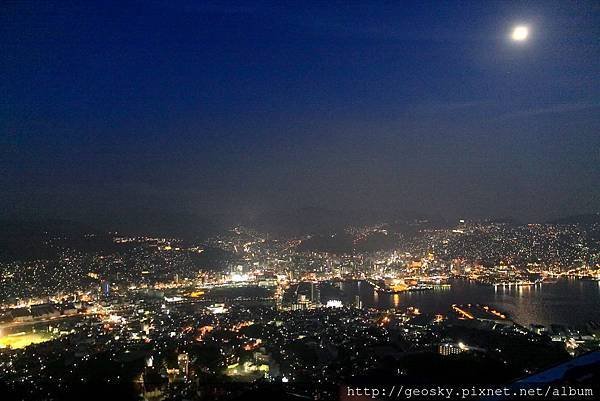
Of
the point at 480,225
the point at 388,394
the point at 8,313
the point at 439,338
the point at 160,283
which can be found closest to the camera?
the point at 388,394

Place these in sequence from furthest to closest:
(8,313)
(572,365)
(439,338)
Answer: (8,313) < (439,338) < (572,365)

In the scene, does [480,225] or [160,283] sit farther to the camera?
[480,225]

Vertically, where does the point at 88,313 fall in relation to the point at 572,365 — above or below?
below

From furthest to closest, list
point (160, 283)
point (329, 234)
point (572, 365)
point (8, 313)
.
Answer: point (329, 234) < point (160, 283) < point (8, 313) < point (572, 365)

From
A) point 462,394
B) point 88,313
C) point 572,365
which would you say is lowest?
point 88,313

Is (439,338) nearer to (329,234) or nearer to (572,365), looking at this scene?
(572,365)

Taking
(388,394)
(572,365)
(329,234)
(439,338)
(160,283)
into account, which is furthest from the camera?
(329,234)

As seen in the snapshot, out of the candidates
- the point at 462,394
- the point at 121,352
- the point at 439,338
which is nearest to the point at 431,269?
the point at 439,338

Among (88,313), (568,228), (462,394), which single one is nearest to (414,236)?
(568,228)

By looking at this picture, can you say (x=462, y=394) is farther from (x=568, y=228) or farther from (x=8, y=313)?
(x=568, y=228)
